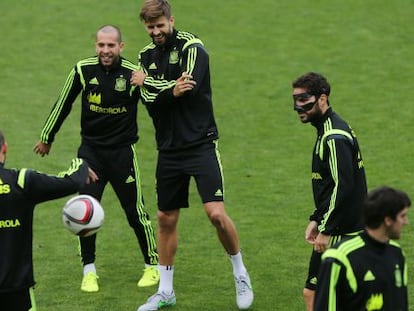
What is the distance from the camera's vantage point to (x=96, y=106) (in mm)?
9820

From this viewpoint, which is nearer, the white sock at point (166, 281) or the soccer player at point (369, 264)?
the soccer player at point (369, 264)

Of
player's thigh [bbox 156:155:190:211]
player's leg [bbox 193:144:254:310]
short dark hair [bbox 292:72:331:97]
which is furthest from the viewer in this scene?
player's thigh [bbox 156:155:190:211]

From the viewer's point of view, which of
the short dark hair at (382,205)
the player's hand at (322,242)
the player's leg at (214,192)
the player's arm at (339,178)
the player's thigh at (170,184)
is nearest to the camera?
the short dark hair at (382,205)

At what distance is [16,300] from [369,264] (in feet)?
8.37

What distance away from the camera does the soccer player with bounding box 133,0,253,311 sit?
9062 millimetres

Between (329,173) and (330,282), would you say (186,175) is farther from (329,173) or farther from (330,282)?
(330,282)

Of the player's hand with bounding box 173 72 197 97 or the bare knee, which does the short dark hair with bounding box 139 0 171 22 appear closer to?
the player's hand with bounding box 173 72 197 97

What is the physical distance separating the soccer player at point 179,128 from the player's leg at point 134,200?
21.6 inches

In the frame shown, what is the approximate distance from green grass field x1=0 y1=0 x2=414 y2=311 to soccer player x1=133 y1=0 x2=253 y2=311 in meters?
0.58

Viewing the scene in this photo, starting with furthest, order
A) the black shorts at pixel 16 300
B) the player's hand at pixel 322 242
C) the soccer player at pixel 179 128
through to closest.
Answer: the soccer player at pixel 179 128 → the player's hand at pixel 322 242 → the black shorts at pixel 16 300

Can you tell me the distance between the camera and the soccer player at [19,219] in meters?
7.04

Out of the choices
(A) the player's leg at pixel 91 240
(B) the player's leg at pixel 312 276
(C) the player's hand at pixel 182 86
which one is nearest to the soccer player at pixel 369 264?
(B) the player's leg at pixel 312 276

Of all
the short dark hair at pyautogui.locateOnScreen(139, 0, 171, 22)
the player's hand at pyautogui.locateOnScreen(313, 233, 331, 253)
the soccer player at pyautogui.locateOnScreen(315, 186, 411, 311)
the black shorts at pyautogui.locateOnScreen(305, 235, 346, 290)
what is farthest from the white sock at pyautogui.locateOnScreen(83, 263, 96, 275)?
the soccer player at pyautogui.locateOnScreen(315, 186, 411, 311)

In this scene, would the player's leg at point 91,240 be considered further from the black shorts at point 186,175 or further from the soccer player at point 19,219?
the soccer player at point 19,219
